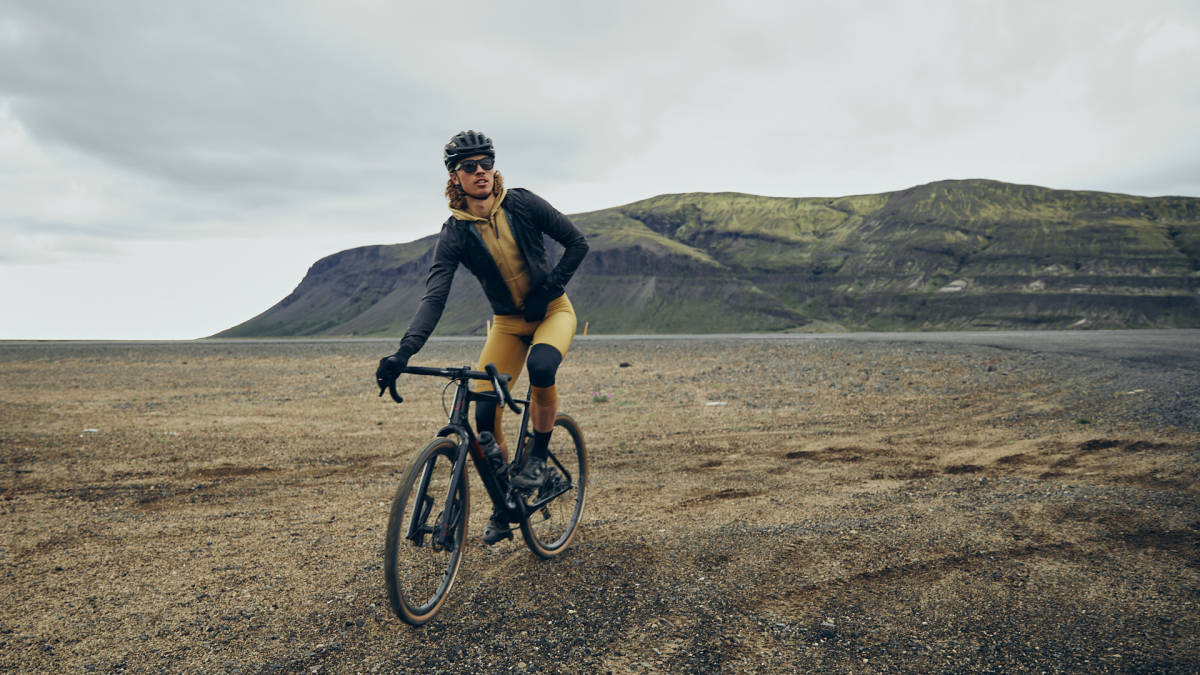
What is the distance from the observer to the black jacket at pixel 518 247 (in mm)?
4043

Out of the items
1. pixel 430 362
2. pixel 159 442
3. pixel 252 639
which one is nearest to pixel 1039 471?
pixel 252 639

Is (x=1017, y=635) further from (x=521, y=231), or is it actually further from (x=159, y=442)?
(x=159, y=442)

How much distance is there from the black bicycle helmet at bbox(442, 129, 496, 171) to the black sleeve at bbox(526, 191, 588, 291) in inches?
17.0

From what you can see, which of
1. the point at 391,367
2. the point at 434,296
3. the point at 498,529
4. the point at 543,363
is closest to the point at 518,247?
the point at 434,296

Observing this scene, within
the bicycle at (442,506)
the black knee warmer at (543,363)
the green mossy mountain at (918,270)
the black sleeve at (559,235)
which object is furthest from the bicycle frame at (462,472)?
the green mossy mountain at (918,270)

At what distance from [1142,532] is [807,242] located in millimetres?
185747

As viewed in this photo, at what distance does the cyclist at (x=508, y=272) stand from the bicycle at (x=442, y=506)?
0.15 metres

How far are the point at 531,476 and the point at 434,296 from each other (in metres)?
1.43

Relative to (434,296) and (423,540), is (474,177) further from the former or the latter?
(423,540)

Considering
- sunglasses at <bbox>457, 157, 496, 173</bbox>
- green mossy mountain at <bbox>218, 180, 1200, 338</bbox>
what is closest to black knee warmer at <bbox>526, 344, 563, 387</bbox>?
sunglasses at <bbox>457, 157, 496, 173</bbox>

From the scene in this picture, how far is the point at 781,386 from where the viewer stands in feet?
51.5

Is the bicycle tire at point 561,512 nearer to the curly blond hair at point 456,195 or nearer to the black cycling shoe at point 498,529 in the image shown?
the black cycling shoe at point 498,529

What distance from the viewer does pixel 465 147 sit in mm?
4098

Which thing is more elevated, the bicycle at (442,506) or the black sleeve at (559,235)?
the black sleeve at (559,235)
